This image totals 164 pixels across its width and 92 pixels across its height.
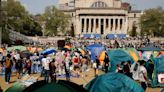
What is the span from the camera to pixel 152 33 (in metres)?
125

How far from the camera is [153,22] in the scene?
12150 centimetres

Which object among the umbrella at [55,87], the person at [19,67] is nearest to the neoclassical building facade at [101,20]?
the person at [19,67]

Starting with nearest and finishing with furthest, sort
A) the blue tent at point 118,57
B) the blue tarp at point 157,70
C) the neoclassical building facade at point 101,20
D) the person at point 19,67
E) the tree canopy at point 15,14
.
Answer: the blue tarp at point 157,70
the person at point 19,67
the blue tent at point 118,57
the tree canopy at point 15,14
the neoclassical building facade at point 101,20

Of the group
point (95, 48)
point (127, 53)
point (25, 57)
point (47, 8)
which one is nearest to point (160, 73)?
point (127, 53)

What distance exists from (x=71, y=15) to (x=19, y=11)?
48.7m

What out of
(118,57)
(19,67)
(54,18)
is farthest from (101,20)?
(19,67)

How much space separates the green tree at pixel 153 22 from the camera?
121500 mm

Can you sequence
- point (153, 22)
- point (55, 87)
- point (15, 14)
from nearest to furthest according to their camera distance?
1. point (55, 87)
2. point (15, 14)
3. point (153, 22)

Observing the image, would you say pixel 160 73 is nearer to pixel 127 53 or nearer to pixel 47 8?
pixel 127 53

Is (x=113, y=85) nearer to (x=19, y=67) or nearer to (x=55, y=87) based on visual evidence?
(x=55, y=87)

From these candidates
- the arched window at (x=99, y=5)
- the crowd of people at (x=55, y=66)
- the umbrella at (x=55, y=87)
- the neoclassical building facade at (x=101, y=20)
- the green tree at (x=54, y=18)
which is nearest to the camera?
the umbrella at (x=55, y=87)

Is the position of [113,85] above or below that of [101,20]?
above

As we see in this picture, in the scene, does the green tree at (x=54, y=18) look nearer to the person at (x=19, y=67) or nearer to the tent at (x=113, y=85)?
the person at (x=19, y=67)

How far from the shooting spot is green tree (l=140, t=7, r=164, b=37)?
399 feet
